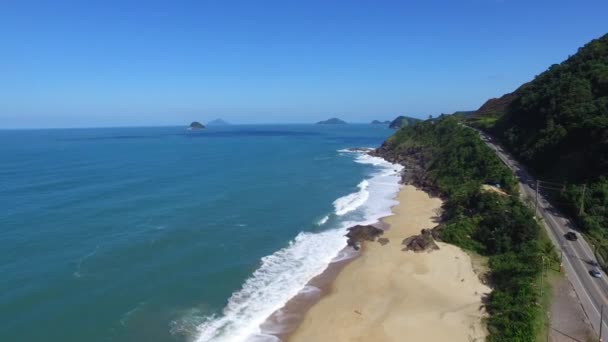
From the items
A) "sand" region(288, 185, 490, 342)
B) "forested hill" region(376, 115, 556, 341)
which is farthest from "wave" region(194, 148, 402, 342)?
"forested hill" region(376, 115, 556, 341)

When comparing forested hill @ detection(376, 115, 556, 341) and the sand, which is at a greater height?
forested hill @ detection(376, 115, 556, 341)

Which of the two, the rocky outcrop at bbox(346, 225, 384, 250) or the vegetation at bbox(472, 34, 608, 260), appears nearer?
the vegetation at bbox(472, 34, 608, 260)

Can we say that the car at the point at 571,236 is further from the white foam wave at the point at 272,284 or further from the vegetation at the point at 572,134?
the white foam wave at the point at 272,284

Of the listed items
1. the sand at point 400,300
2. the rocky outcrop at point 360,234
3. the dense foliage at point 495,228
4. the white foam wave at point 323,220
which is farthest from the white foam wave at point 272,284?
the dense foliage at point 495,228

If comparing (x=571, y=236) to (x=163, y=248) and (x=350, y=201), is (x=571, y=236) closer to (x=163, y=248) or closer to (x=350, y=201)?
(x=350, y=201)

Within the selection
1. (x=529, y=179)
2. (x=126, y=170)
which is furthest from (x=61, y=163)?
(x=529, y=179)

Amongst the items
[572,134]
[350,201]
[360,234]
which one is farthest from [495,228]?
[350,201]

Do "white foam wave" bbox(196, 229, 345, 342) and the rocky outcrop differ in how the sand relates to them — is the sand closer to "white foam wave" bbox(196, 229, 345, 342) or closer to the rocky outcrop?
the rocky outcrop
